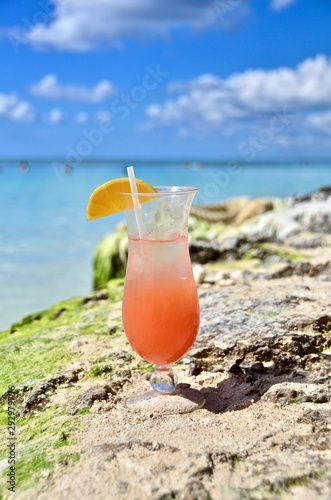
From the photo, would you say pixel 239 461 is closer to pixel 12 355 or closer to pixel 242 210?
pixel 12 355

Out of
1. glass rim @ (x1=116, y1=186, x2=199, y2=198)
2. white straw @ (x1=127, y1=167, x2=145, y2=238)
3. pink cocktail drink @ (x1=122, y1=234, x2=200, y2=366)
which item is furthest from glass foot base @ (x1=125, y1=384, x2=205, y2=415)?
glass rim @ (x1=116, y1=186, x2=199, y2=198)

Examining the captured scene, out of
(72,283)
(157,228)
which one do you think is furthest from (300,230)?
(72,283)

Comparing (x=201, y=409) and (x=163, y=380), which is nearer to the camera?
(x=201, y=409)

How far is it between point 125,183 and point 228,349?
91 centimetres

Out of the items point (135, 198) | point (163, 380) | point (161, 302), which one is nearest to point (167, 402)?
point (163, 380)

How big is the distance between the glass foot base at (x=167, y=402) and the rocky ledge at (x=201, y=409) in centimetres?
4

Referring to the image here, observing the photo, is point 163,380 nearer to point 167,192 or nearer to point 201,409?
point 201,409

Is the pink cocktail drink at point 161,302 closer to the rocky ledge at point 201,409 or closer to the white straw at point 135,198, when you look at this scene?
the white straw at point 135,198

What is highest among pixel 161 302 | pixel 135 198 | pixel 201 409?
pixel 135 198

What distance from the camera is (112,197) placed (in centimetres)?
239

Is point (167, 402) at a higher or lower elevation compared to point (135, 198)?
lower

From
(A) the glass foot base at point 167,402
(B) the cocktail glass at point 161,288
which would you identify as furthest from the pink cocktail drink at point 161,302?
(A) the glass foot base at point 167,402

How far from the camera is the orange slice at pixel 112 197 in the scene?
7.73 feet

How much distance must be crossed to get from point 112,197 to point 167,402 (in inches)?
32.8
